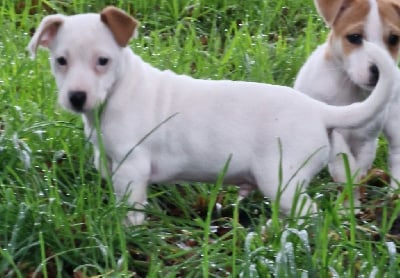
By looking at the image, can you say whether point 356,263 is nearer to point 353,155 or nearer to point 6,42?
point 353,155

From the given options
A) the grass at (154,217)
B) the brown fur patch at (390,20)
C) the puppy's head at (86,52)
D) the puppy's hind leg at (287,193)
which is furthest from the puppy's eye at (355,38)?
the puppy's head at (86,52)

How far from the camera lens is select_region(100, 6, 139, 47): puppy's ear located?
490cm

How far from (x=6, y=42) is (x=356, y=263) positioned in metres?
3.21

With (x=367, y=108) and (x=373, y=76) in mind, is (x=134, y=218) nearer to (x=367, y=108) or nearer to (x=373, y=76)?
(x=367, y=108)

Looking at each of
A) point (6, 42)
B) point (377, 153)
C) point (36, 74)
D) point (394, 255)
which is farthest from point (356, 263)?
point (6, 42)

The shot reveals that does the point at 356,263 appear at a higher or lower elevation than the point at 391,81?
lower

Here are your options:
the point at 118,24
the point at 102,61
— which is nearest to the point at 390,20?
the point at 118,24

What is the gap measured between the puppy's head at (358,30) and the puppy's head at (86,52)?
124 centimetres

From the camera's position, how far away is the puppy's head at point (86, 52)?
4.77 metres

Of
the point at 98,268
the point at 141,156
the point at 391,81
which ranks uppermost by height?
the point at 391,81

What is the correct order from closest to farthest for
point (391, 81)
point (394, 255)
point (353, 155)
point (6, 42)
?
point (394, 255)
point (391, 81)
point (353, 155)
point (6, 42)

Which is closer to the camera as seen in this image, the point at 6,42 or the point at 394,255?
the point at 394,255

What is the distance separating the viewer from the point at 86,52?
4812 mm

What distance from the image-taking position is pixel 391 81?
4785mm
